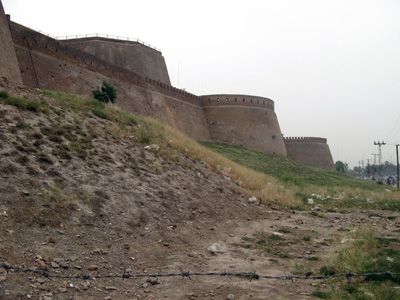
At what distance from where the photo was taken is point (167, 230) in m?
5.98

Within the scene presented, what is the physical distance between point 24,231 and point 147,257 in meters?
1.62

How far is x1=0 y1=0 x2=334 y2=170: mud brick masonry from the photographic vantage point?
619 inches

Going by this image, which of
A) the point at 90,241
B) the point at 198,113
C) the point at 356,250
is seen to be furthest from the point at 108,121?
the point at 198,113

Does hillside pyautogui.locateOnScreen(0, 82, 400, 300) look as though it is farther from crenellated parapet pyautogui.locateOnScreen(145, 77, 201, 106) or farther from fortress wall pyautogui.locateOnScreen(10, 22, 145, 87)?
crenellated parapet pyautogui.locateOnScreen(145, 77, 201, 106)

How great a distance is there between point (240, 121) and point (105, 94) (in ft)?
57.3

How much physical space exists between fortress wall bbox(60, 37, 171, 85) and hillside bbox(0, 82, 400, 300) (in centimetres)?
2083

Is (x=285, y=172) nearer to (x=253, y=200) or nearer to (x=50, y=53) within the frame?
(x=253, y=200)

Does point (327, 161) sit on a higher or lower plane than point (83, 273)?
lower

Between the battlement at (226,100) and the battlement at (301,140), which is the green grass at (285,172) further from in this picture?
the battlement at (301,140)

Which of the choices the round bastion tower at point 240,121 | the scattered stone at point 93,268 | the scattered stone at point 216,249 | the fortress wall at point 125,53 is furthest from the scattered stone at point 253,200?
the round bastion tower at point 240,121

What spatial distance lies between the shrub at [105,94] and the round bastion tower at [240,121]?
14920mm

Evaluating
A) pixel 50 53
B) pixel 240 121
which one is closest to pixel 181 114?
pixel 240 121

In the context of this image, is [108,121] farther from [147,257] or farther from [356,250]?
[356,250]

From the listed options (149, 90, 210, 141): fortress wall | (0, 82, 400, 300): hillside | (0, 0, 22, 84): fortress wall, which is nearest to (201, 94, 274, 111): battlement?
(149, 90, 210, 141): fortress wall
